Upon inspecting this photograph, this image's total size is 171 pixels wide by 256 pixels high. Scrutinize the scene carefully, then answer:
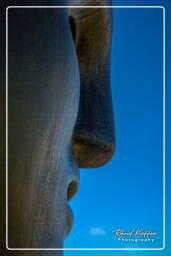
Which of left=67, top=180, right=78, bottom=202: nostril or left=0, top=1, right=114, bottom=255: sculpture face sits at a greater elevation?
left=0, top=1, right=114, bottom=255: sculpture face

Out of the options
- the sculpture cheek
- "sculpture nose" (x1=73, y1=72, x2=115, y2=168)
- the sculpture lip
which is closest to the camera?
the sculpture cheek

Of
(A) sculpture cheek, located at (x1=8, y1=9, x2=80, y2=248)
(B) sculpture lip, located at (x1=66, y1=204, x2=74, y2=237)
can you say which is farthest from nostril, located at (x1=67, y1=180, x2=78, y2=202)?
(A) sculpture cheek, located at (x1=8, y1=9, x2=80, y2=248)

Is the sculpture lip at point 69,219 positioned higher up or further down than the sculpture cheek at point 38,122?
further down

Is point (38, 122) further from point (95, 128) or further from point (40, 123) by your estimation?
point (95, 128)

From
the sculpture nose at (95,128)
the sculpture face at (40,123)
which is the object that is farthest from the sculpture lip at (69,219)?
the sculpture nose at (95,128)

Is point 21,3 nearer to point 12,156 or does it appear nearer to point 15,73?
point 15,73

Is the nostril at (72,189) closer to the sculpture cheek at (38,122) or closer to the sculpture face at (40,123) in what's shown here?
the sculpture face at (40,123)

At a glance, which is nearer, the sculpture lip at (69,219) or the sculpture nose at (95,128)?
the sculpture lip at (69,219)

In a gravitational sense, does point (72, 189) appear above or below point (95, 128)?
below

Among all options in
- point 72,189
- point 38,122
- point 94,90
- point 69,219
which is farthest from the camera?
point 94,90

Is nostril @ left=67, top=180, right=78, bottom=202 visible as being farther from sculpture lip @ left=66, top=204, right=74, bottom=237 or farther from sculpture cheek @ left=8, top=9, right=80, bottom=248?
sculpture cheek @ left=8, top=9, right=80, bottom=248

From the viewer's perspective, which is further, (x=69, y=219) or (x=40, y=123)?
(x=69, y=219)

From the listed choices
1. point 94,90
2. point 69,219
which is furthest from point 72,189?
point 94,90

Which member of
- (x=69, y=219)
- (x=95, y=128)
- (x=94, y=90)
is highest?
(x=94, y=90)
